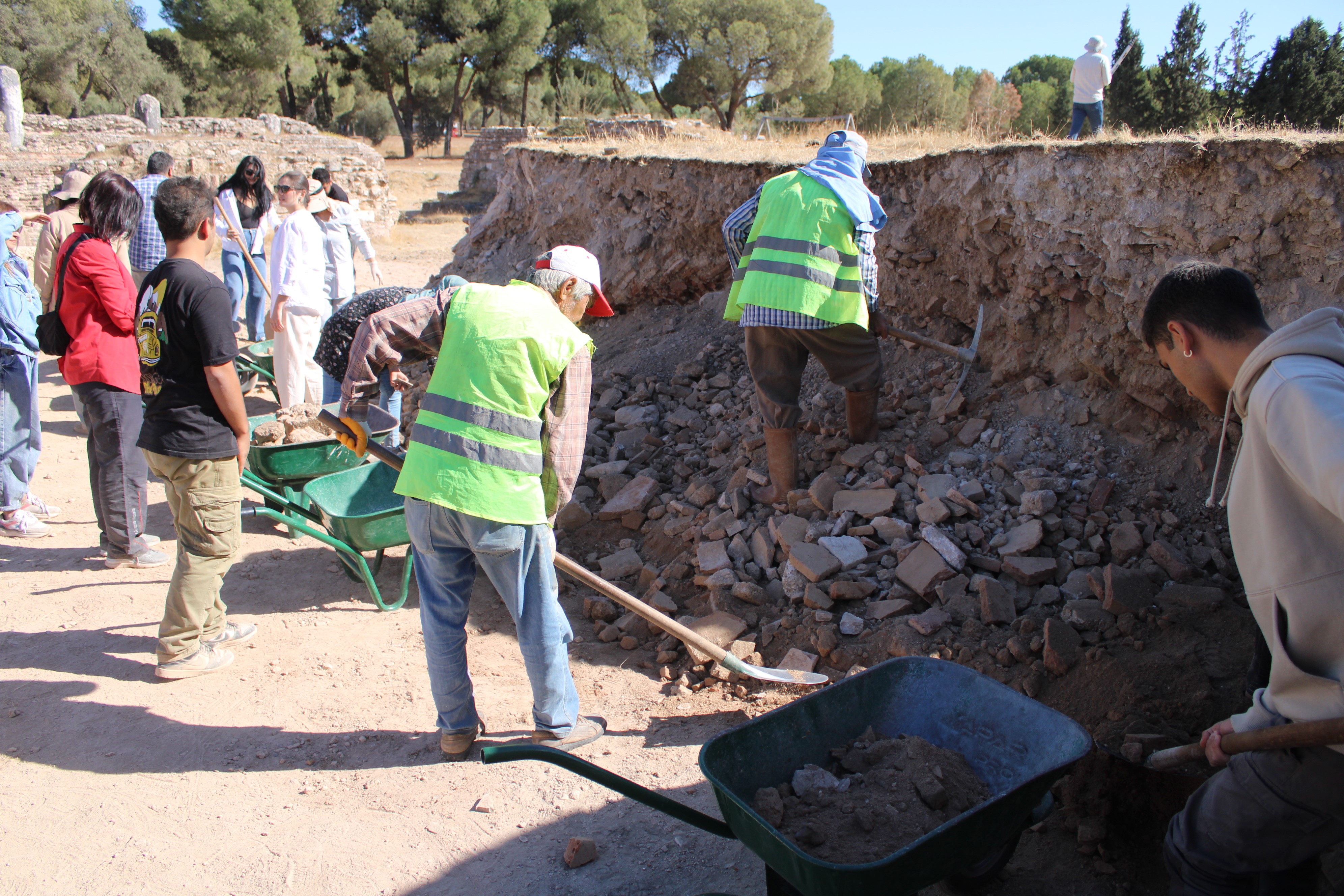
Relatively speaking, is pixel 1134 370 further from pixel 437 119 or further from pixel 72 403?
pixel 437 119

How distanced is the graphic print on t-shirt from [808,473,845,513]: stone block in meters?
3.06

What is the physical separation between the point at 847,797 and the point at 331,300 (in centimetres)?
644

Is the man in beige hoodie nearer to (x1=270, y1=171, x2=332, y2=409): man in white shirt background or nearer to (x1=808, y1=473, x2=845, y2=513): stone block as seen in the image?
(x1=808, y1=473, x2=845, y2=513): stone block

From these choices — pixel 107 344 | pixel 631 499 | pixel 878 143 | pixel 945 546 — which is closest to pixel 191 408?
pixel 107 344

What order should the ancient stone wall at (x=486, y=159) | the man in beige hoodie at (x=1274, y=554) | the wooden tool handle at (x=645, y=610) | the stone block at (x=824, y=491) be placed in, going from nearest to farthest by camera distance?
the man in beige hoodie at (x=1274, y=554)
the wooden tool handle at (x=645, y=610)
the stone block at (x=824, y=491)
the ancient stone wall at (x=486, y=159)

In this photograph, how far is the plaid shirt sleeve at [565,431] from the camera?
282 centimetres

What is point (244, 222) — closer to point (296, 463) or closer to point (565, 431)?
point (296, 463)

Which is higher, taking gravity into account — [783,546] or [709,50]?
[709,50]

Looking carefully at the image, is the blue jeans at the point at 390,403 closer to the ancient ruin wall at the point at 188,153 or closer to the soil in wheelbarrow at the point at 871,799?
the soil in wheelbarrow at the point at 871,799

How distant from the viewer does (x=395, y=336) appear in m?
3.07

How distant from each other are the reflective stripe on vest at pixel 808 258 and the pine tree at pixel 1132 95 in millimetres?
14909

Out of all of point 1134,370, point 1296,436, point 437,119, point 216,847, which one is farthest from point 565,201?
point 437,119

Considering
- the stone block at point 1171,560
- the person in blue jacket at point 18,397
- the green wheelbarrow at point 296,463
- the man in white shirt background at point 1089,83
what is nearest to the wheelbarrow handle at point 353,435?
the green wheelbarrow at point 296,463

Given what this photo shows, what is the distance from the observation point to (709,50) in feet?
96.7
